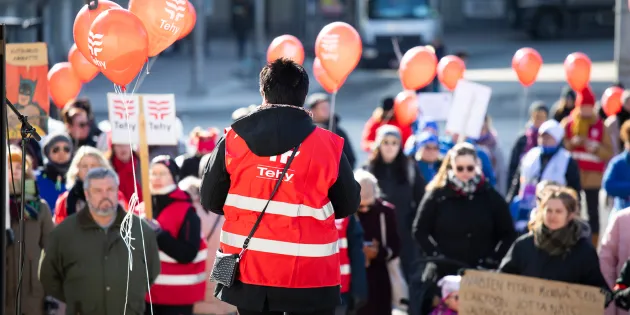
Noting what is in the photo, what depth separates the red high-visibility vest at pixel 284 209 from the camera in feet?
15.3

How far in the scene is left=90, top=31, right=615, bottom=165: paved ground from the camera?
2272 cm

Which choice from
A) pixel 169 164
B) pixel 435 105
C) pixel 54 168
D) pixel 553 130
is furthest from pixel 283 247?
pixel 435 105

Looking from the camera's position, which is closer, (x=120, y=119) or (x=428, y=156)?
(x=120, y=119)

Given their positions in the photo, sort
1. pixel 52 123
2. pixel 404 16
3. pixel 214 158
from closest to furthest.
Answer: pixel 214 158 < pixel 52 123 < pixel 404 16

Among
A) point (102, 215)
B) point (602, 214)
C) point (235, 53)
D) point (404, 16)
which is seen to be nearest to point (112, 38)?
point (102, 215)

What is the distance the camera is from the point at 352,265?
743 centimetres

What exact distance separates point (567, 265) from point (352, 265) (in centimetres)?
132

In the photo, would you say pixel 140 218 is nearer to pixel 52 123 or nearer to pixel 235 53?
pixel 52 123

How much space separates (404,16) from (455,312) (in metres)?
23.7

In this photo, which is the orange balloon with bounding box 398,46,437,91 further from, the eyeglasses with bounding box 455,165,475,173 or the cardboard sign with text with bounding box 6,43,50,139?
the cardboard sign with text with bounding box 6,43,50,139

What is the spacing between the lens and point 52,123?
446 inches

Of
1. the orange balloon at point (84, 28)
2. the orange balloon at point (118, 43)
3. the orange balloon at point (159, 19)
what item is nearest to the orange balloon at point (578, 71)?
the orange balloon at point (159, 19)

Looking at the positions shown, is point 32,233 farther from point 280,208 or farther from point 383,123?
point 383,123

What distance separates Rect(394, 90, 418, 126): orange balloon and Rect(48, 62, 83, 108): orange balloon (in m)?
3.22
